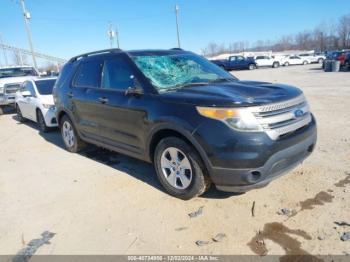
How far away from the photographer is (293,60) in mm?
43219

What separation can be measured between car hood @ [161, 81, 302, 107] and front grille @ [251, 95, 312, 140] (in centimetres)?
7

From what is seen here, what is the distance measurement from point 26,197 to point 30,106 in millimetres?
5135

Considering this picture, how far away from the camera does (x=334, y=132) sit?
6.29 m

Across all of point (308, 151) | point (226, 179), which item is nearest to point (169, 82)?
point (226, 179)

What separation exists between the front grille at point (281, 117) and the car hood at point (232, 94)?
7cm

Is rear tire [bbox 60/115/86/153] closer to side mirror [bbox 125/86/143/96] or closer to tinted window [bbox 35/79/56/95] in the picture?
side mirror [bbox 125/86/143/96]

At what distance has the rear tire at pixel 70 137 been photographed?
20.0ft

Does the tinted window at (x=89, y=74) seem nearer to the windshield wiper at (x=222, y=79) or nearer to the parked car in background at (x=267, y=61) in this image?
the windshield wiper at (x=222, y=79)

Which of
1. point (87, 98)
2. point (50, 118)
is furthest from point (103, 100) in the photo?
point (50, 118)

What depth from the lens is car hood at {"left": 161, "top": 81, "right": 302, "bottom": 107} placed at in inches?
130

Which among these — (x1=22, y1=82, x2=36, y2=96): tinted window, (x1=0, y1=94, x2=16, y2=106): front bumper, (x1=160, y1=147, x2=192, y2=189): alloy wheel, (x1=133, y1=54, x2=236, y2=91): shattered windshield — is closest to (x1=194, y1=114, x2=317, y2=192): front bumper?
(x1=160, y1=147, x2=192, y2=189): alloy wheel

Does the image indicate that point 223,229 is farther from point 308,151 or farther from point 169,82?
point 169,82

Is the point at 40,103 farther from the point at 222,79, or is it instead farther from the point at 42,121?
the point at 222,79

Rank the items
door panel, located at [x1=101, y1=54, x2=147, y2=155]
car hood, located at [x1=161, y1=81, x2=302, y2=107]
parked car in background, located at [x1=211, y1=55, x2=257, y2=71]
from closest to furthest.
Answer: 1. car hood, located at [x1=161, y1=81, x2=302, y2=107]
2. door panel, located at [x1=101, y1=54, x2=147, y2=155]
3. parked car in background, located at [x1=211, y1=55, x2=257, y2=71]
